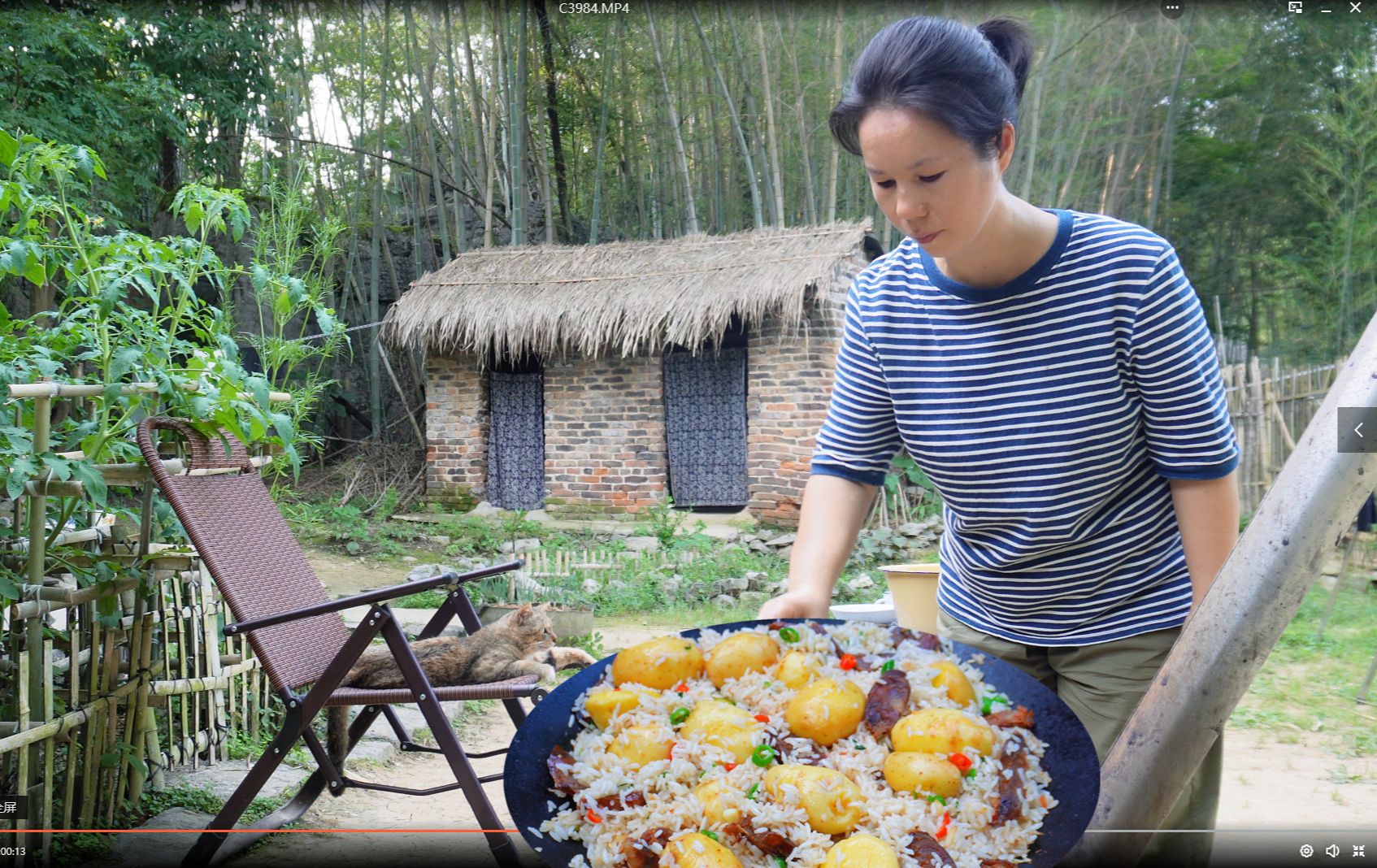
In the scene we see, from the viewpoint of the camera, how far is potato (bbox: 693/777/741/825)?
1.97ft

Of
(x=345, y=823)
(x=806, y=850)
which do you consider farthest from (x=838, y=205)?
(x=806, y=850)

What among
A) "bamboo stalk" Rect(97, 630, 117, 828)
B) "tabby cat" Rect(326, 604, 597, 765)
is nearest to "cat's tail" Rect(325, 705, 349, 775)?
"tabby cat" Rect(326, 604, 597, 765)

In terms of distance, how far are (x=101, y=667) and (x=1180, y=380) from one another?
1.84 m

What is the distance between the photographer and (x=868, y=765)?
646mm

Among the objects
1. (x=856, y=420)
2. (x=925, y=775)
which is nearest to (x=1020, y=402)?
(x=856, y=420)

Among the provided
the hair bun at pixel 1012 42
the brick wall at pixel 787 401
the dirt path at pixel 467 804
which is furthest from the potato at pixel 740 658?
the brick wall at pixel 787 401

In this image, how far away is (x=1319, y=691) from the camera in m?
2.39

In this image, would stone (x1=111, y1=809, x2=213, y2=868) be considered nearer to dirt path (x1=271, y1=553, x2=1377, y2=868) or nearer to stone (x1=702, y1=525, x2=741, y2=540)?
dirt path (x1=271, y1=553, x2=1377, y2=868)

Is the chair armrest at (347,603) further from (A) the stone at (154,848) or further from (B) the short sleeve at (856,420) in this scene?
(B) the short sleeve at (856,420)

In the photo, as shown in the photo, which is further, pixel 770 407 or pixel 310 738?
pixel 770 407

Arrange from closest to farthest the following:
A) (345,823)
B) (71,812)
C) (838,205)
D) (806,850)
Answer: (806,850)
(71,812)
(345,823)
(838,205)

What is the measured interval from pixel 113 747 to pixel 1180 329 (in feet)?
6.16

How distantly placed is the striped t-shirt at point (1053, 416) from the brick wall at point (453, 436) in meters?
1.58

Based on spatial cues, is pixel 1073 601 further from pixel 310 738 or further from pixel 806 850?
pixel 310 738
